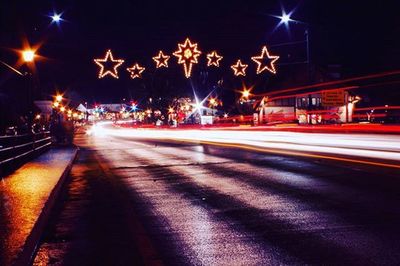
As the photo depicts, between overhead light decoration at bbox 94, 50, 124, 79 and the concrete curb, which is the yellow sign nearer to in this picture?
overhead light decoration at bbox 94, 50, 124, 79


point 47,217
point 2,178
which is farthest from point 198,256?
point 2,178

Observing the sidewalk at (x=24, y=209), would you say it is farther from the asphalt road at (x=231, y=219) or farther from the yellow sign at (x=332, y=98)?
the yellow sign at (x=332, y=98)

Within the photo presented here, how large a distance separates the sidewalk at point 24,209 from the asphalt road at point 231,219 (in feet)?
0.76

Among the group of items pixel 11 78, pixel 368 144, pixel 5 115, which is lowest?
pixel 368 144

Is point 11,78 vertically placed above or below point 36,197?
above

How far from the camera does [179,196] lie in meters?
10.0

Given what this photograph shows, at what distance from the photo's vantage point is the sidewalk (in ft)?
18.7

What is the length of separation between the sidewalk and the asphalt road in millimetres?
232

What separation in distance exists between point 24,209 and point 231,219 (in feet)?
11.3

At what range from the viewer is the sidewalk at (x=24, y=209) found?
569 centimetres

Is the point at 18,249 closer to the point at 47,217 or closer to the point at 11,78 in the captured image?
the point at 47,217

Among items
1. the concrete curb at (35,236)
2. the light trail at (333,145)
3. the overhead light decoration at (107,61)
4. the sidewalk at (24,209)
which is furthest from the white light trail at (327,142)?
the concrete curb at (35,236)

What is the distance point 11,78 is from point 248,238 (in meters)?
32.1

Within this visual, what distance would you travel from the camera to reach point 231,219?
7.61m
